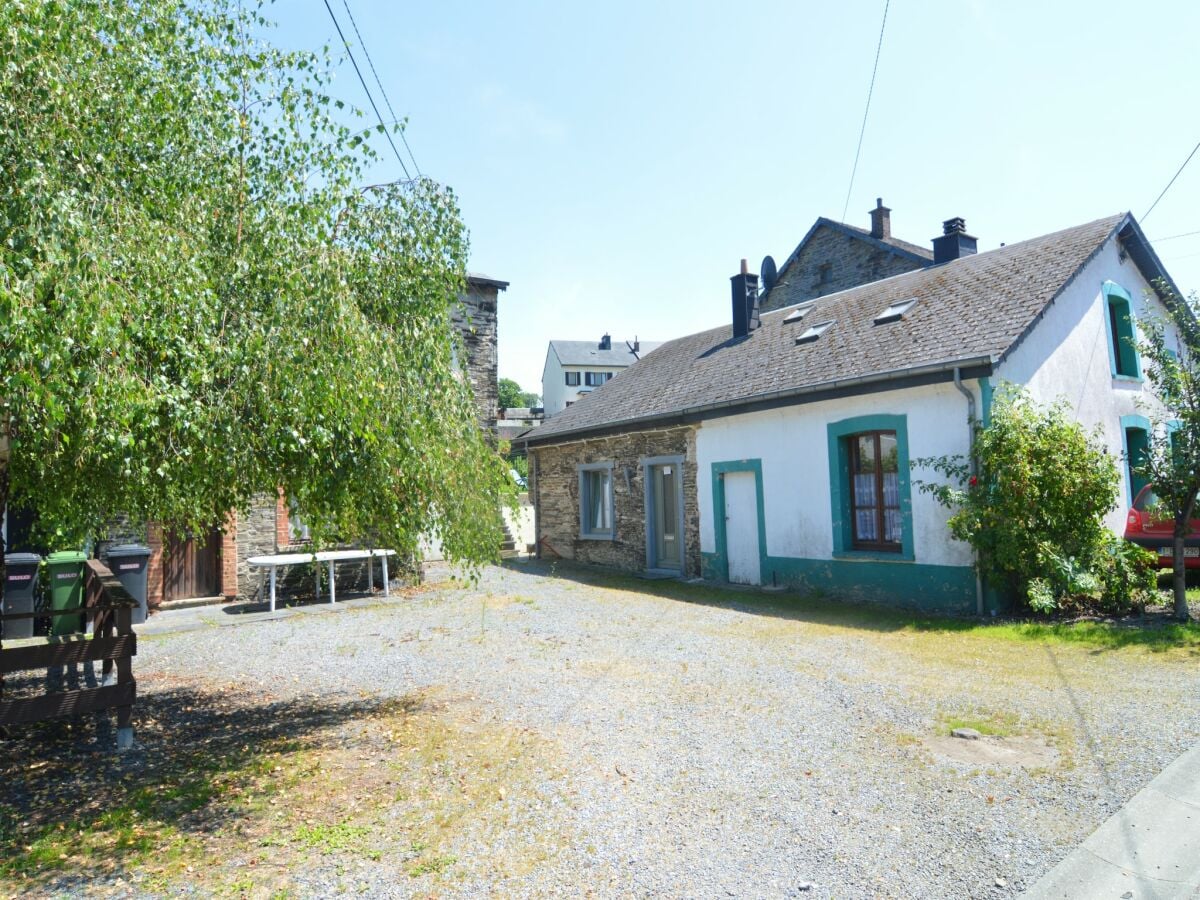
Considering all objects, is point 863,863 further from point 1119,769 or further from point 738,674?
point 738,674

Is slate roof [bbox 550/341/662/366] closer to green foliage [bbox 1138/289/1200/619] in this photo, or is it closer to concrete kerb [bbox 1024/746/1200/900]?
green foliage [bbox 1138/289/1200/619]

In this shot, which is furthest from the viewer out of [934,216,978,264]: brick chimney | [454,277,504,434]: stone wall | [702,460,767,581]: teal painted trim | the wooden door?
[454,277,504,434]: stone wall

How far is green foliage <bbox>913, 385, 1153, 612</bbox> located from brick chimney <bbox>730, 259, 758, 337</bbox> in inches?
326

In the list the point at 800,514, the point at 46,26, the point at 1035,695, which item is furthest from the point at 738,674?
the point at 46,26

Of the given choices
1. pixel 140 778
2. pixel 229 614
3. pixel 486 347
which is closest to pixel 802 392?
pixel 229 614

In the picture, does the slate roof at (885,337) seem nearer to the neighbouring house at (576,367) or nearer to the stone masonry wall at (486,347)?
the stone masonry wall at (486,347)

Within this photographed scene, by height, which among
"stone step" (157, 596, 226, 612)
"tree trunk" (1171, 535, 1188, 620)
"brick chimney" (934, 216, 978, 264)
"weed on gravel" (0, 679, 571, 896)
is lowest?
"weed on gravel" (0, 679, 571, 896)

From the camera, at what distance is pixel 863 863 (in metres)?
3.44

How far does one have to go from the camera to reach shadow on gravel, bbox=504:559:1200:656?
25.5ft

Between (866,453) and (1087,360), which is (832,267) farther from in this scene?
(866,453)

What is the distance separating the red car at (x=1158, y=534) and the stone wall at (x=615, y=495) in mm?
6422

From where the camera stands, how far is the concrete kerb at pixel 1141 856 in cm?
319

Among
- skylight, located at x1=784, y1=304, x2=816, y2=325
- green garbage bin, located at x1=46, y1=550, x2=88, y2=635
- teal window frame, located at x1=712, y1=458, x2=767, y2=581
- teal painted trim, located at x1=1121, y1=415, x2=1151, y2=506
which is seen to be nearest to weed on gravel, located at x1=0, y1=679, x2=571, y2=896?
green garbage bin, located at x1=46, y1=550, x2=88, y2=635

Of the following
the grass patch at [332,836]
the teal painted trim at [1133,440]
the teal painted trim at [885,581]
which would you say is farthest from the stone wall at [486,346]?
the grass patch at [332,836]
